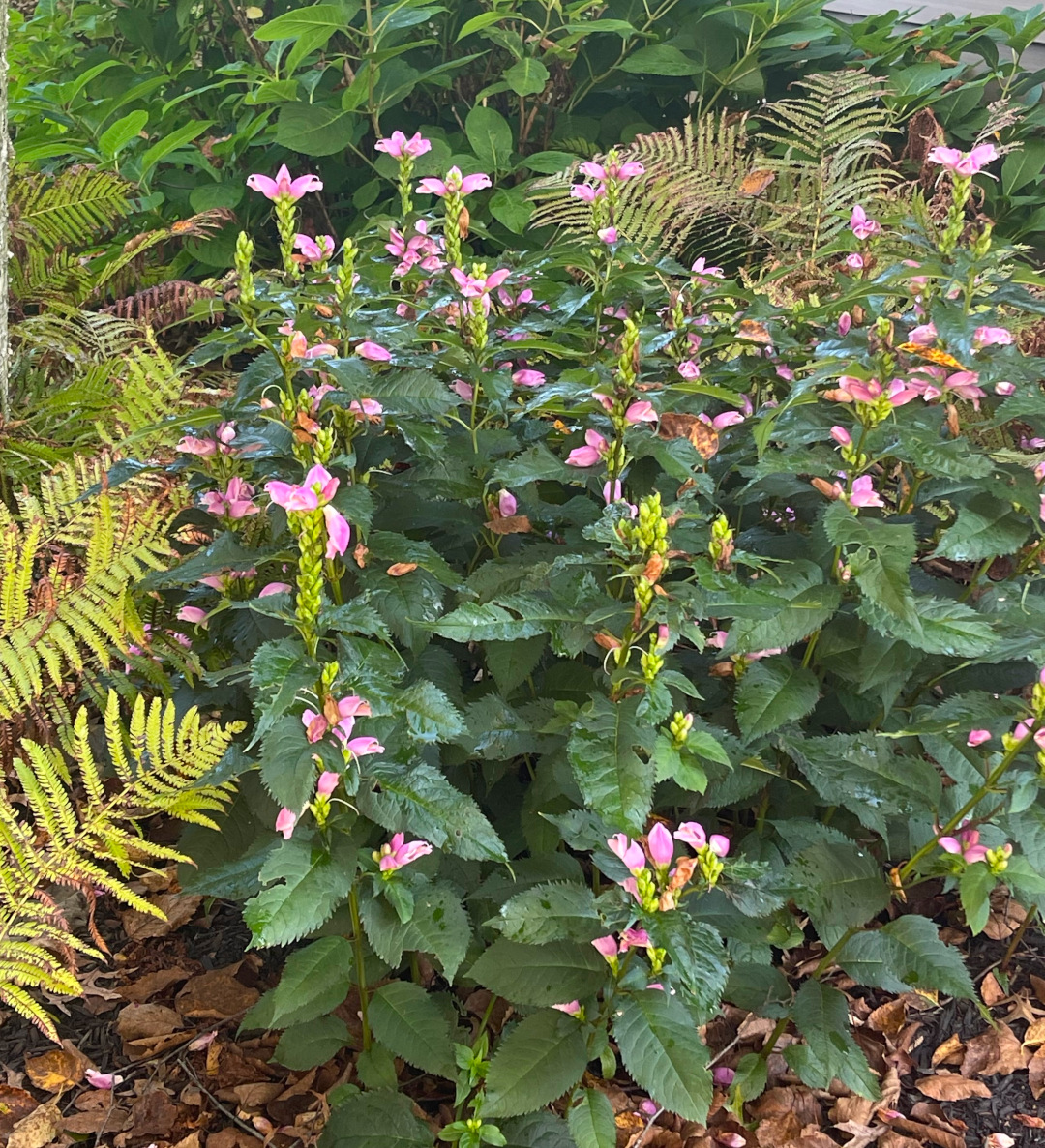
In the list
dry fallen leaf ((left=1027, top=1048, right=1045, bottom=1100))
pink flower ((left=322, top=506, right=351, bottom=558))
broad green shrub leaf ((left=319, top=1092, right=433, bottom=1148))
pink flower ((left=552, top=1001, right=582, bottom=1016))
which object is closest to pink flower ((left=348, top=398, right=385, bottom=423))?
pink flower ((left=322, top=506, right=351, bottom=558))

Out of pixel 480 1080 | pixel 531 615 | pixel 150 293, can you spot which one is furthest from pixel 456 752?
pixel 150 293

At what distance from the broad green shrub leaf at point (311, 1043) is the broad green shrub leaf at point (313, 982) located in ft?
0.23

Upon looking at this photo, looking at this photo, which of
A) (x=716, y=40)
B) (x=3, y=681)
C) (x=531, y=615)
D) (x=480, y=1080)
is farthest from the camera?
(x=716, y=40)

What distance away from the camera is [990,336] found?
1.41 meters

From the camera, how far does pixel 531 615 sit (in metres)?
1.15

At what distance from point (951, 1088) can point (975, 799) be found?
0.72m

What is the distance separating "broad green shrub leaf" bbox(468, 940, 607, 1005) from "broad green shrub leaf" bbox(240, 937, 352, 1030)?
0.60 ft

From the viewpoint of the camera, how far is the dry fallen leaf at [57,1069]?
4.93ft

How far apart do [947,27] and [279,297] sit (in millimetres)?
3644

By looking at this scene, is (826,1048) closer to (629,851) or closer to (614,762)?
(629,851)

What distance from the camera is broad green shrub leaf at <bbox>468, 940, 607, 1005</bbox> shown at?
1.19 metres

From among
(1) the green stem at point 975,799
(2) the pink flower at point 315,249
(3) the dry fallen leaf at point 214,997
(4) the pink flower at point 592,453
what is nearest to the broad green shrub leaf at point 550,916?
(1) the green stem at point 975,799

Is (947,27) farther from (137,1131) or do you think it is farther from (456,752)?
(137,1131)

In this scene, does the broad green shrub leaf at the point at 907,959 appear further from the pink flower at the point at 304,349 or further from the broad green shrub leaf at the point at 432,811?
the pink flower at the point at 304,349
